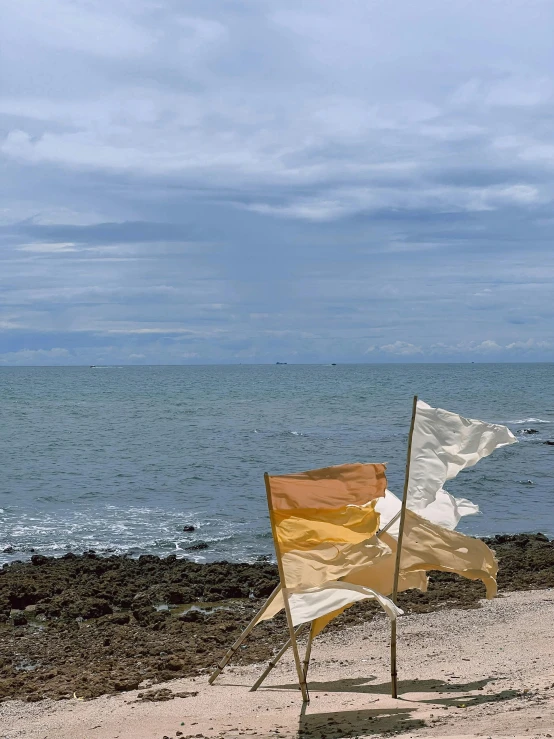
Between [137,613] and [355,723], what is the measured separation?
7409mm

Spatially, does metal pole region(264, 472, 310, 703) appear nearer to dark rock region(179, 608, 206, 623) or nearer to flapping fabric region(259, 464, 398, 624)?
flapping fabric region(259, 464, 398, 624)

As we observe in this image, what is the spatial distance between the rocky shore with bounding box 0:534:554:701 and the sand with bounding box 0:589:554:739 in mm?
768

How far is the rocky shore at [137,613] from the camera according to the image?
1209 centimetres

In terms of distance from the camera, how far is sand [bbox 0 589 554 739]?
28.6ft

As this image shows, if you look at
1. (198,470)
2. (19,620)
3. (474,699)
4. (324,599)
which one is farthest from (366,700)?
(198,470)

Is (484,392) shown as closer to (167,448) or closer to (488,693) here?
(167,448)

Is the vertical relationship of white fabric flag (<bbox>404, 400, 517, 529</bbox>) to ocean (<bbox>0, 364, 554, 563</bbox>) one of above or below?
above

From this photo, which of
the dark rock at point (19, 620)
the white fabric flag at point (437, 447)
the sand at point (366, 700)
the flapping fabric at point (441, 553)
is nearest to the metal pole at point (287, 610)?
the sand at point (366, 700)

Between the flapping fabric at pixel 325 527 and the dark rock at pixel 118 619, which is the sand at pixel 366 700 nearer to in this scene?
the flapping fabric at pixel 325 527

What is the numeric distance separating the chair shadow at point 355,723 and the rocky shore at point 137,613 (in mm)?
3075

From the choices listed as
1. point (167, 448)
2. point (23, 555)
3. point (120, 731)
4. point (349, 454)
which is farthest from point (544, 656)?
point (167, 448)

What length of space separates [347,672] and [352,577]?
217 centimetres

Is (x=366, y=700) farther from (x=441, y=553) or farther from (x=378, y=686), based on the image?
(x=441, y=553)

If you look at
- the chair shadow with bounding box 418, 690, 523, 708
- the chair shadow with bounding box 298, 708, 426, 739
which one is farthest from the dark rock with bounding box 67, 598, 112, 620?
the chair shadow with bounding box 418, 690, 523, 708
